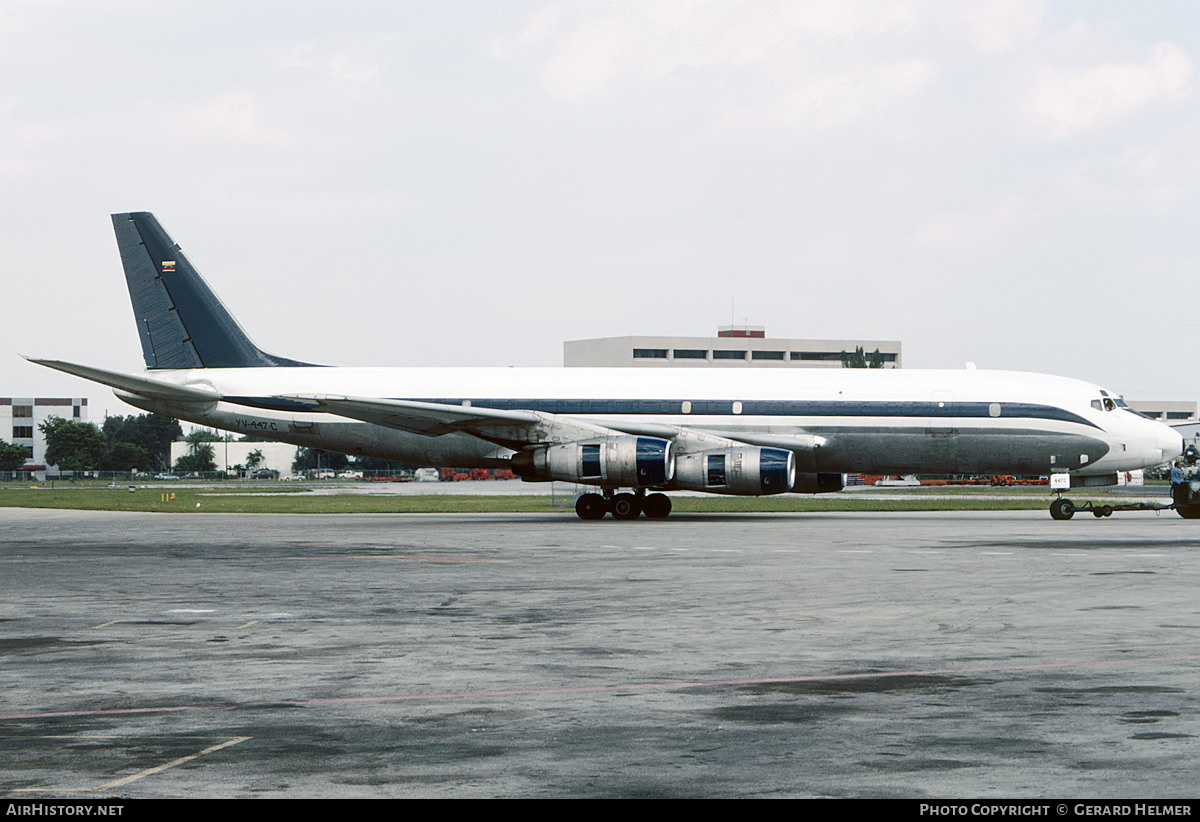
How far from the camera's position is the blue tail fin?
40688mm

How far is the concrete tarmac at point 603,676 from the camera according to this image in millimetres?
7371

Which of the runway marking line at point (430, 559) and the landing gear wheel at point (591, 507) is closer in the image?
the runway marking line at point (430, 559)

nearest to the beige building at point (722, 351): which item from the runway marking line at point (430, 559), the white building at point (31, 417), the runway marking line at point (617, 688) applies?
the white building at point (31, 417)

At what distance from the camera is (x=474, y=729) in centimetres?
867

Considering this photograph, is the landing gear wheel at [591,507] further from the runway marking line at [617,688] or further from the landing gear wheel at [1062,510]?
the runway marking line at [617,688]

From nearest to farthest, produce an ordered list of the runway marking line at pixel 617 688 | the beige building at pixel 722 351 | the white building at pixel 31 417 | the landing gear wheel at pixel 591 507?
1. the runway marking line at pixel 617 688
2. the landing gear wheel at pixel 591 507
3. the beige building at pixel 722 351
4. the white building at pixel 31 417

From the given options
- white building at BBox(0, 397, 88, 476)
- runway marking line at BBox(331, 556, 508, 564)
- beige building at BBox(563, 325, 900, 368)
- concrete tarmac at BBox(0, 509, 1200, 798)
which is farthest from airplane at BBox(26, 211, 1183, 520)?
white building at BBox(0, 397, 88, 476)

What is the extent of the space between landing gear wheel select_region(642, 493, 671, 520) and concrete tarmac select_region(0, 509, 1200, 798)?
45.3 feet

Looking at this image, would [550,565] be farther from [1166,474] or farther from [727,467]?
[1166,474]

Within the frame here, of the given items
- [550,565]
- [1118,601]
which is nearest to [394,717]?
[1118,601]

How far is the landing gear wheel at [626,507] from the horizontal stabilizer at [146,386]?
12815 millimetres

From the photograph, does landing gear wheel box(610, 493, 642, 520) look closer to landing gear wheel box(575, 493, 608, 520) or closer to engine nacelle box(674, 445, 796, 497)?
landing gear wheel box(575, 493, 608, 520)

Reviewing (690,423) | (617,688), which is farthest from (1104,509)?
(617,688)

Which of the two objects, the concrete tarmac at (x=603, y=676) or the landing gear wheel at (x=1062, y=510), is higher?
the landing gear wheel at (x=1062, y=510)
